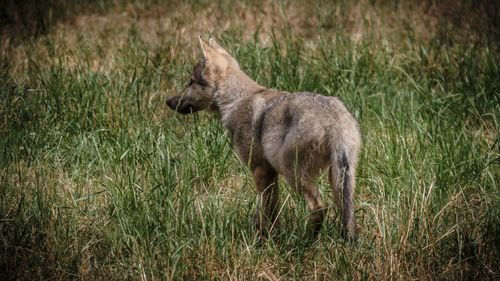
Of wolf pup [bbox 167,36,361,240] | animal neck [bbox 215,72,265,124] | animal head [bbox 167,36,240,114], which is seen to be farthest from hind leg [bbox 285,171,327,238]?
animal head [bbox 167,36,240,114]

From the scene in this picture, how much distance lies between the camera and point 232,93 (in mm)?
4512

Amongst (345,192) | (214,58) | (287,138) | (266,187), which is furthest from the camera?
(214,58)

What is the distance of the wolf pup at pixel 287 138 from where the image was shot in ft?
11.2

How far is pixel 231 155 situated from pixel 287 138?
116 cm

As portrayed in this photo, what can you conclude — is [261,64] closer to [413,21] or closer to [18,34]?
[413,21]

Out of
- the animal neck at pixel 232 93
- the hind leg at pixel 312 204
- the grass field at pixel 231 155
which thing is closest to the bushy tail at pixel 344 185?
the grass field at pixel 231 155

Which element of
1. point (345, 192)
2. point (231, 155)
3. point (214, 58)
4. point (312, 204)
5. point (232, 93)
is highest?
point (214, 58)

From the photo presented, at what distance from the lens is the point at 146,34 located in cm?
767

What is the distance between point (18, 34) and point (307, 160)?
238 inches

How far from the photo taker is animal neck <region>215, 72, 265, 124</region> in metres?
4.44

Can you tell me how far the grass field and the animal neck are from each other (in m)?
0.34

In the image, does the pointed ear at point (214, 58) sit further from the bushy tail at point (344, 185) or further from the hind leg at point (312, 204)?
the bushy tail at point (344, 185)

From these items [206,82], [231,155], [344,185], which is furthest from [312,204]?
[206,82]

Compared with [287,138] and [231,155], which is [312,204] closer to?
[287,138]
